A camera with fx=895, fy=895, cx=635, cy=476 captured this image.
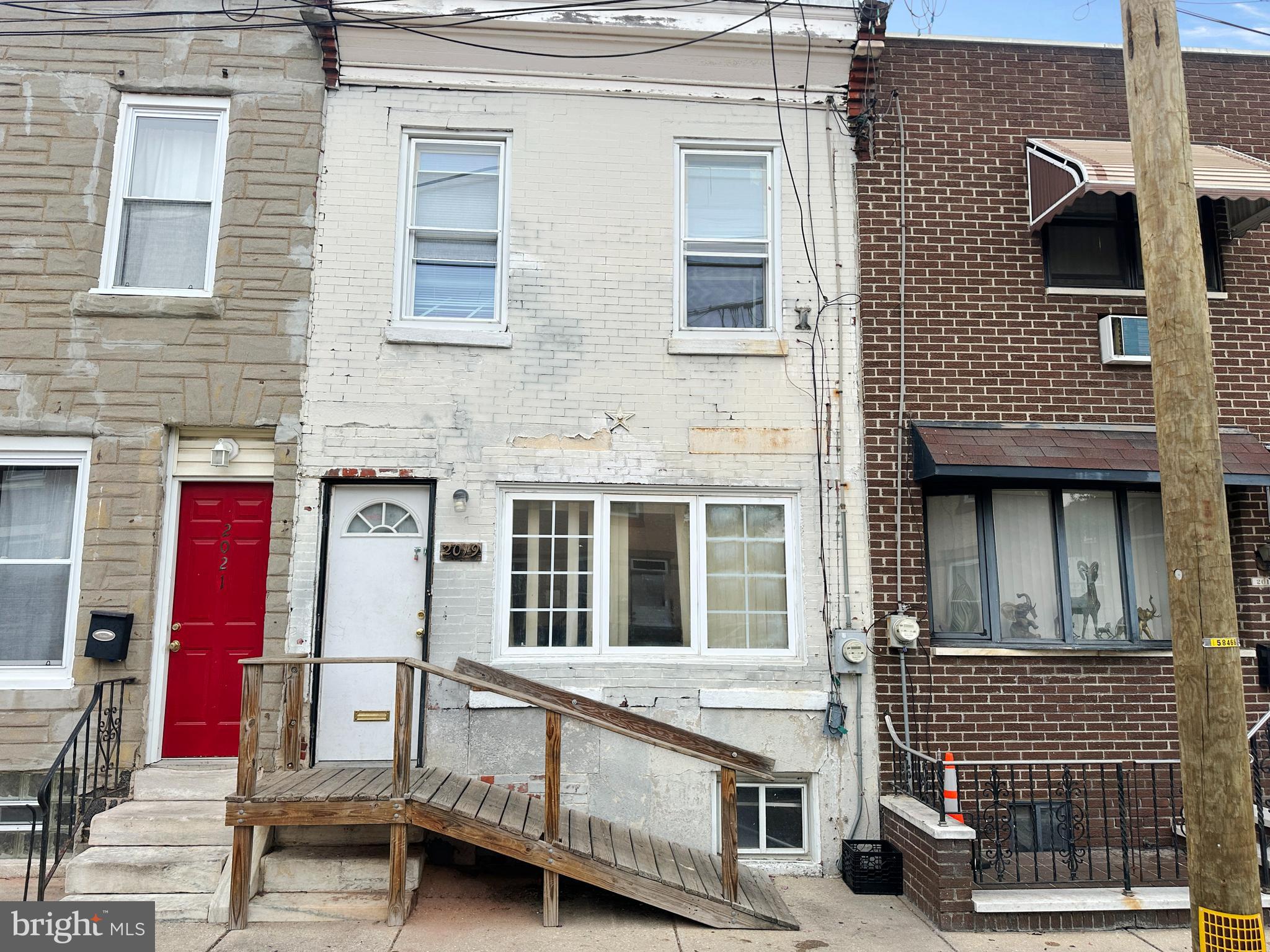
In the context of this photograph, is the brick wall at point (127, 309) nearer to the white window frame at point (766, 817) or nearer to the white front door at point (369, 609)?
the white front door at point (369, 609)

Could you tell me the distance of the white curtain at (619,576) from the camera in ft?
23.7

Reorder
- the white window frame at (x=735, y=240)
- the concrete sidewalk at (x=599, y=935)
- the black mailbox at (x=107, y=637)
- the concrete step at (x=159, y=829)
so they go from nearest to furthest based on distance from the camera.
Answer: the concrete sidewalk at (x=599, y=935), the concrete step at (x=159, y=829), the black mailbox at (x=107, y=637), the white window frame at (x=735, y=240)

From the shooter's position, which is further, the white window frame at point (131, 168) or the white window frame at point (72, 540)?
the white window frame at point (131, 168)

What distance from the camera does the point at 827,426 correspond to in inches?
292

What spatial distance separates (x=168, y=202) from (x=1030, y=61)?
25.0ft

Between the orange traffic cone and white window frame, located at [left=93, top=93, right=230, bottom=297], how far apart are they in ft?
21.5

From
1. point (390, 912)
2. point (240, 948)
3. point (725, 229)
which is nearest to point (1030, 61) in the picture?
point (725, 229)

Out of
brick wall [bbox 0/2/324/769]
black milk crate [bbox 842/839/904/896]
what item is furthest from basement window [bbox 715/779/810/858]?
brick wall [bbox 0/2/324/769]

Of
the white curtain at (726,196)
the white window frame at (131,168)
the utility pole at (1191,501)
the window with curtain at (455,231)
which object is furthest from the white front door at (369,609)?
the utility pole at (1191,501)

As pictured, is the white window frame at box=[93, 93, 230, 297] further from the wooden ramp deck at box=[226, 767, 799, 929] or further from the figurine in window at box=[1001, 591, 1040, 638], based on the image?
the figurine in window at box=[1001, 591, 1040, 638]

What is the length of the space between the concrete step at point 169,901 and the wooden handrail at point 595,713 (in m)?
1.62

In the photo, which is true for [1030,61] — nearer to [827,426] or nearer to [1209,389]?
[827,426]

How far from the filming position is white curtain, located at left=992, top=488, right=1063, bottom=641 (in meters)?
7.41
